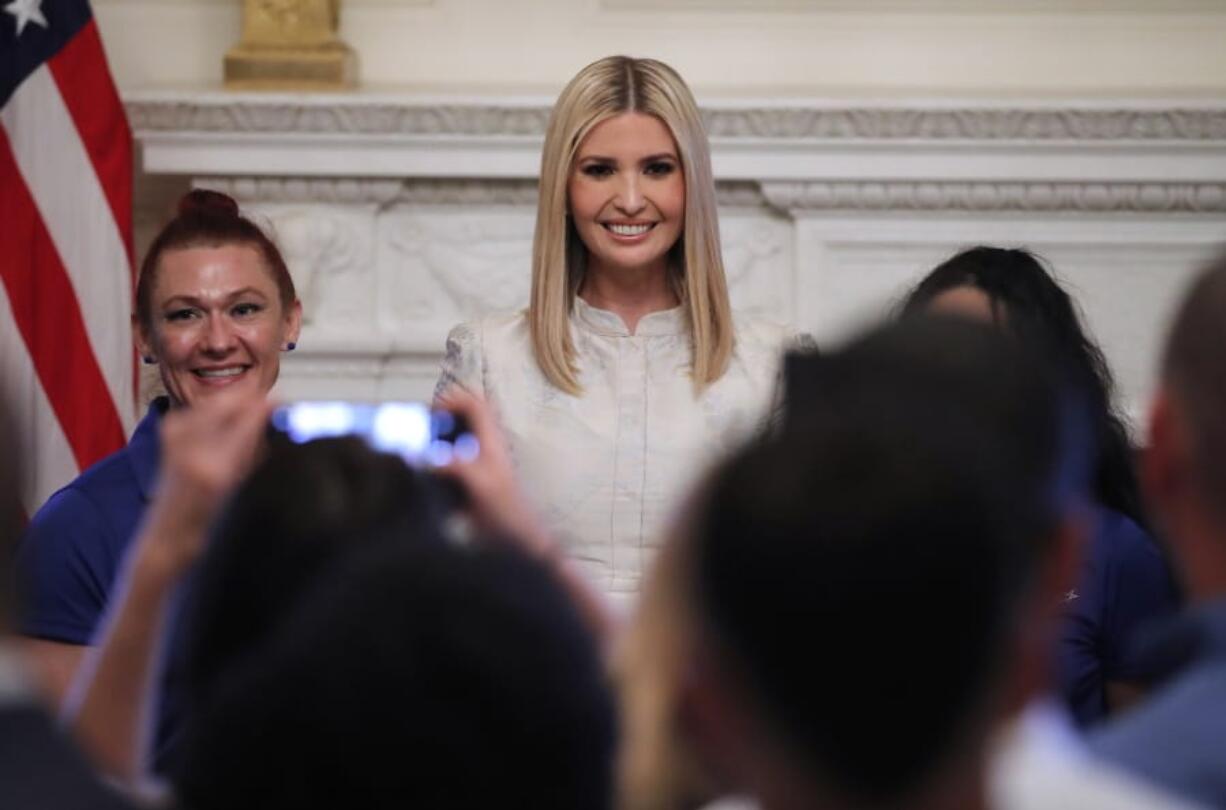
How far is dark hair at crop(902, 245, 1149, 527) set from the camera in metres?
2.89

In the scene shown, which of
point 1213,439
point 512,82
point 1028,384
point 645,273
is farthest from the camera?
point 512,82

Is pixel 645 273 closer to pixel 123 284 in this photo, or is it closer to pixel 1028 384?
pixel 123 284

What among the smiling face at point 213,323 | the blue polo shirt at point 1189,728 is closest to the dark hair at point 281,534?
the blue polo shirt at point 1189,728

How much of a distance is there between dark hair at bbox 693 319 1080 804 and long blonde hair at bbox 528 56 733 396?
2.33 metres

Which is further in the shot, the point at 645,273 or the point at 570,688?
the point at 645,273

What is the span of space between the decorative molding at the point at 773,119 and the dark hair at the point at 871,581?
380cm

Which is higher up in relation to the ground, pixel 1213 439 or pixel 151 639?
pixel 1213 439

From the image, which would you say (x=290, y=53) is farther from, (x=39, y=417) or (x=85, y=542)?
(x=85, y=542)

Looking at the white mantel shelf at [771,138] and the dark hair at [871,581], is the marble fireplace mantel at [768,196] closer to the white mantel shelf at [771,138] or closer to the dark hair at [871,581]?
the white mantel shelf at [771,138]

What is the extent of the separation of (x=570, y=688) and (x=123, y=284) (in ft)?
12.5

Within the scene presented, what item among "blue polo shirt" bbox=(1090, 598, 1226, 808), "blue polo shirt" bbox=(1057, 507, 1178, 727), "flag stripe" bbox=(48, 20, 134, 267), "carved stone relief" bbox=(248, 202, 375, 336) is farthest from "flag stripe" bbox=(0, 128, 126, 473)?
"blue polo shirt" bbox=(1090, 598, 1226, 808)

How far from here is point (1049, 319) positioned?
9.62ft

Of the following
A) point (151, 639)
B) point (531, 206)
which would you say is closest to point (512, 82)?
point (531, 206)

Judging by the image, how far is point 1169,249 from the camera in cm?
496
